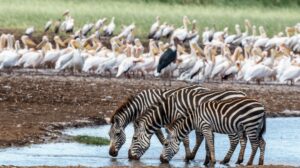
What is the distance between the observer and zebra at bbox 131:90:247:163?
13.2 m

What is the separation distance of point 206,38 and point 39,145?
25114 millimetres

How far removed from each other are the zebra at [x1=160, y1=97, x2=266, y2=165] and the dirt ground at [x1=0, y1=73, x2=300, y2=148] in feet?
7.65

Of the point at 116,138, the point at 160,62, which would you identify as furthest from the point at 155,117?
the point at 160,62

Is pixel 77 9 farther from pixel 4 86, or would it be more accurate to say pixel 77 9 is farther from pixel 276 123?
pixel 276 123

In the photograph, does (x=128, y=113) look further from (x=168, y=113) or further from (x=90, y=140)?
(x=90, y=140)

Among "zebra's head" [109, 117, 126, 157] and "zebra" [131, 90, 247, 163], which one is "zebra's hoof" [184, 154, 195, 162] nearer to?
"zebra" [131, 90, 247, 163]

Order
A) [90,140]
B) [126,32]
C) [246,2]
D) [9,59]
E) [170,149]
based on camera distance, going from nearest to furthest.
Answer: [170,149] < [90,140] < [9,59] < [126,32] < [246,2]

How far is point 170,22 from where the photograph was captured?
4656cm

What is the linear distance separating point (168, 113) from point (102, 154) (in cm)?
115

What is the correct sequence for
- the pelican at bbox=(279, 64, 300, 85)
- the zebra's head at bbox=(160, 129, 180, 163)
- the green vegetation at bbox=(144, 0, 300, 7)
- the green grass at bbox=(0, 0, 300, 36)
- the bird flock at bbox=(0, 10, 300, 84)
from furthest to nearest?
the green vegetation at bbox=(144, 0, 300, 7)
the green grass at bbox=(0, 0, 300, 36)
the bird flock at bbox=(0, 10, 300, 84)
the pelican at bbox=(279, 64, 300, 85)
the zebra's head at bbox=(160, 129, 180, 163)

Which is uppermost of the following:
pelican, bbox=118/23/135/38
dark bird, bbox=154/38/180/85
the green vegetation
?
Result: the green vegetation

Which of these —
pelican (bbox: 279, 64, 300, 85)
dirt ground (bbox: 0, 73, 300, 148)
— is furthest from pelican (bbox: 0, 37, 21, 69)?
pelican (bbox: 279, 64, 300, 85)

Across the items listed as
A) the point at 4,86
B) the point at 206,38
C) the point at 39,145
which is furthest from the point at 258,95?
the point at 206,38

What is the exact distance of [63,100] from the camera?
19.4 meters
